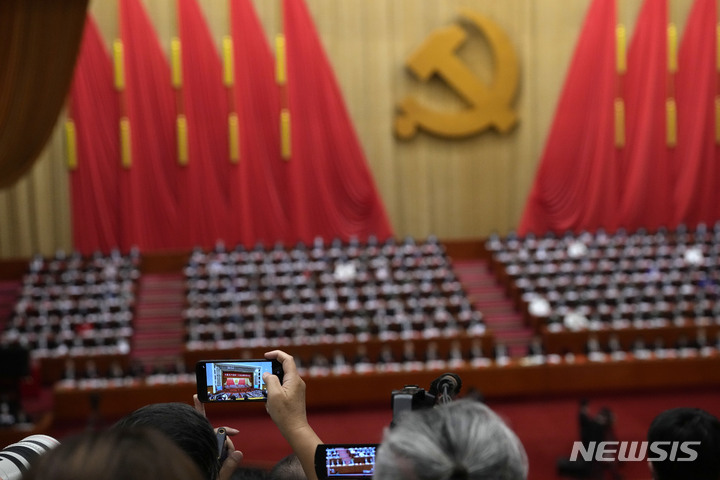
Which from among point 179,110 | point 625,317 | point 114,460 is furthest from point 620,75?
point 114,460

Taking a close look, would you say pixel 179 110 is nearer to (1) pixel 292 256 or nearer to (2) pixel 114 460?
(1) pixel 292 256

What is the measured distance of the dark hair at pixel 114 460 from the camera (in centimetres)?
82

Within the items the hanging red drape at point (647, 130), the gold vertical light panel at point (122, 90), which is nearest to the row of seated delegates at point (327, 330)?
the gold vertical light panel at point (122, 90)

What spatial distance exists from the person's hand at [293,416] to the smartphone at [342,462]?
0.10 feet

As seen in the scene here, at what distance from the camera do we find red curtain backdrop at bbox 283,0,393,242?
1488 centimetres

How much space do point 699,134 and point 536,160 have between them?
305 centimetres

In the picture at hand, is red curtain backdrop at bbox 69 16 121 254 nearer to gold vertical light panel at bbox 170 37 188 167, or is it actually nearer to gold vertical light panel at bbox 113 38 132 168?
gold vertical light panel at bbox 113 38 132 168

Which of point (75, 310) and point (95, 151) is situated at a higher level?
point (95, 151)

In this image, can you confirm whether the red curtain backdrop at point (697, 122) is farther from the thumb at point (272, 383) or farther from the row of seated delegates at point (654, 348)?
the thumb at point (272, 383)

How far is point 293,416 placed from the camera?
4.91 ft

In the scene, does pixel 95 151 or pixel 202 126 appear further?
pixel 202 126

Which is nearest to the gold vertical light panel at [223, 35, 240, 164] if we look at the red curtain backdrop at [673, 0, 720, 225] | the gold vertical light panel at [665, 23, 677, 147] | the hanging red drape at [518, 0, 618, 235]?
the hanging red drape at [518, 0, 618, 235]

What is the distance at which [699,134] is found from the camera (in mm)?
15141

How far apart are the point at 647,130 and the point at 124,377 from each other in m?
10.7
